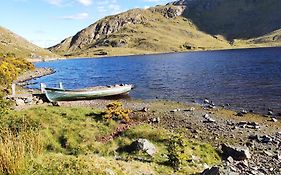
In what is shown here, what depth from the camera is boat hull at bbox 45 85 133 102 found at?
2114 inches

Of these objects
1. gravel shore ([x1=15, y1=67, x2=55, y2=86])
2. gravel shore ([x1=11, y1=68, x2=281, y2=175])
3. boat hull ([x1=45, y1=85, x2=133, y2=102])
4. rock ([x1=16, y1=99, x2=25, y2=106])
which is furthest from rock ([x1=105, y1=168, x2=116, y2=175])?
gravel shore ([x1=15, y1=67, x2=55, y2=86])

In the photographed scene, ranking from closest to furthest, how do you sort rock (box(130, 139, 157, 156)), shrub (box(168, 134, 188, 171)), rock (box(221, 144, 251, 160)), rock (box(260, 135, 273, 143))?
shrub (box(168, 134, 188, 171)) → rock (box(130, 139, 157, 156)) → rock (box(221, 144, 251, 160)) → rock (box(260, 135, 273, 143))

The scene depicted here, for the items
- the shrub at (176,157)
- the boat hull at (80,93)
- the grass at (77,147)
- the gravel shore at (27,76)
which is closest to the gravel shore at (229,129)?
the shrub at (176,157)

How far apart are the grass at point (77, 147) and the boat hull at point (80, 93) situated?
1857 centimetres

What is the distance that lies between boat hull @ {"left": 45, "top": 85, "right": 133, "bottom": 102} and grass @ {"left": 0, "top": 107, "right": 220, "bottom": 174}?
18566 millimetres

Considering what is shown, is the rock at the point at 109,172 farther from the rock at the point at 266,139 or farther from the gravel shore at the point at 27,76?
the gravel shore at the point at 27,76

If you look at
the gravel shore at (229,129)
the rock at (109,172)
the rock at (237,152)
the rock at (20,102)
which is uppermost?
the rock at (109,172)

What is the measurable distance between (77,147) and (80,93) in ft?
105

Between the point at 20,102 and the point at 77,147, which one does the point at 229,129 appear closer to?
the point at 77,147

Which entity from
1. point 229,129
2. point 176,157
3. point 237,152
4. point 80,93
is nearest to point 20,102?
point 80,93

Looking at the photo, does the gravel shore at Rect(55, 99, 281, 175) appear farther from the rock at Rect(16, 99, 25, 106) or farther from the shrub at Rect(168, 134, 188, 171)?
the rock at Rect(16, 99, 25, 106)

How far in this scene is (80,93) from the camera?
185ft

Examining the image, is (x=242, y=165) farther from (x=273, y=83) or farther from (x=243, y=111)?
(x=273, y=83)

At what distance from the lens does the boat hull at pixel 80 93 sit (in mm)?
53688
